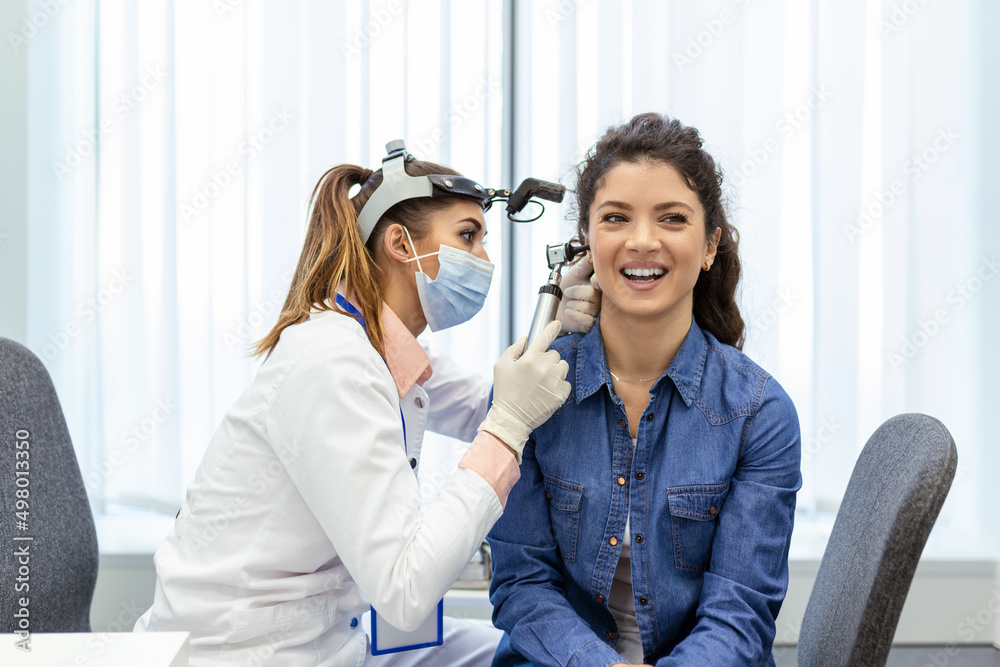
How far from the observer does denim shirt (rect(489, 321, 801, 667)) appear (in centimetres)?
106

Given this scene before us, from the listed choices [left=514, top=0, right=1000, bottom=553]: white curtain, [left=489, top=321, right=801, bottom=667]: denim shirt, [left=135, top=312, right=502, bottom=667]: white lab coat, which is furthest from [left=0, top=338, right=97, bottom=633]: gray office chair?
[left=514, top=0, right=1000, bottom=553]: white curtain

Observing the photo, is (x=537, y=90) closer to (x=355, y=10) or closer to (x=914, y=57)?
(x=355, y=10)

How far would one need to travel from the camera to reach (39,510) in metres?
1.25

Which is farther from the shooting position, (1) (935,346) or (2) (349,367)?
(1) (935,346)

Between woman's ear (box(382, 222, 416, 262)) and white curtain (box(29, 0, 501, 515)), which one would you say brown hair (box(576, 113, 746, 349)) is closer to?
woman's ear (box(382, 222, 416, 262))

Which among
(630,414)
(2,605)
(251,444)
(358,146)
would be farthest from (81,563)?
(358,146)

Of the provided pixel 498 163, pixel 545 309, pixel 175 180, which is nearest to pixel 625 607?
pixel 545 309

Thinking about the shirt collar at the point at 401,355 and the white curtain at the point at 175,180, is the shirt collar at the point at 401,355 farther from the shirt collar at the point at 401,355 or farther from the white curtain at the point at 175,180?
the white curtain at the point at 175,180

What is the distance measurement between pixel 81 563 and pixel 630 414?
1029 mm

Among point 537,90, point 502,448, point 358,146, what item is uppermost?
point 537,90

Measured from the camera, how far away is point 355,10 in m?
1.94

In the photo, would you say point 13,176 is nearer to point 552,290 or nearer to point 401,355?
point 401,355

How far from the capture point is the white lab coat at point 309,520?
3.25ft

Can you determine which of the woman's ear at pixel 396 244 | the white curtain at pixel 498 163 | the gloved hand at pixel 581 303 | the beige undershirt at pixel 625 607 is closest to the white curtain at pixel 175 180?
the white curtain at pixel 498 163
